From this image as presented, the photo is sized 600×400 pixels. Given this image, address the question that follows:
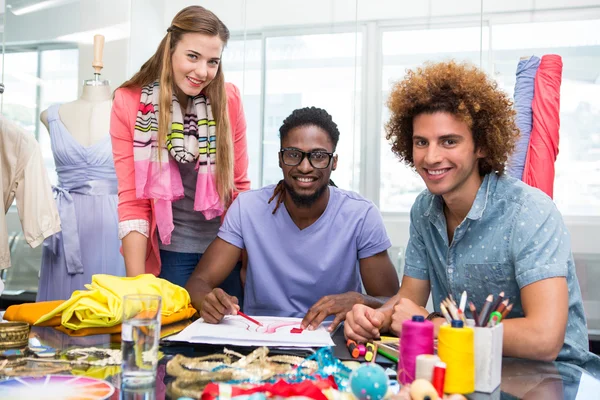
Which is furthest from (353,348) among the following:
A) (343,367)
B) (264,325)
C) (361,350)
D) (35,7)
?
(35,7)

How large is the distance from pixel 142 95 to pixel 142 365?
51.7 inches

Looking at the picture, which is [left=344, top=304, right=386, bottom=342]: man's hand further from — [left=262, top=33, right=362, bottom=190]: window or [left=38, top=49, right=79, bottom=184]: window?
[left=38, top=49, right=79, bottom=184]: window

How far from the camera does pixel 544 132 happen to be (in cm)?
273

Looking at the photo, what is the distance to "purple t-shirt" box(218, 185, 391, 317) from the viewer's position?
77.2 inches

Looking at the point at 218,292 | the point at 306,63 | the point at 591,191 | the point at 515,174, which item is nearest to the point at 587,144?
the point at 591,191

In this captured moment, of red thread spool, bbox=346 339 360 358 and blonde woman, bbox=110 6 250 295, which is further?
blonde woman, bbox=110 6 250 295

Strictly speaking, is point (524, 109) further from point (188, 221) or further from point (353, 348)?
point (353, 348)

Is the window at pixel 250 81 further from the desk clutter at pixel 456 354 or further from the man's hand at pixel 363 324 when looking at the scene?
the desk clutter at pixel 456 354

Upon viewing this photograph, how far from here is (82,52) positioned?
4.09 m

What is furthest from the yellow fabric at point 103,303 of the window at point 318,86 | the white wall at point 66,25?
the white wall at point 66,25

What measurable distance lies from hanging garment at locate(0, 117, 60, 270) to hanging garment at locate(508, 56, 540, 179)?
2042 millimetres

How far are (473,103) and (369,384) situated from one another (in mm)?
894

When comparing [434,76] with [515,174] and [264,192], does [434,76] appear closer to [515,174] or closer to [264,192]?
[264,192]

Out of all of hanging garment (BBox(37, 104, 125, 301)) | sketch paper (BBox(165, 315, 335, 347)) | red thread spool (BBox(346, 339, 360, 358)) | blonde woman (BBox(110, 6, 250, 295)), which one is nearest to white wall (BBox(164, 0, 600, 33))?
A: hanging garment (BBox(37, 104, 125, 301))
